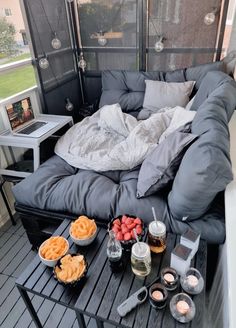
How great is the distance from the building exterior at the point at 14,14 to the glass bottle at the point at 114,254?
6.16ft

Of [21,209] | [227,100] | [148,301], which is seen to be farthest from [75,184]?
[227,100]

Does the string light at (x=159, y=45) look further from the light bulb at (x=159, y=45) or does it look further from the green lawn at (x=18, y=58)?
the green lawn at (x=18, y=58)

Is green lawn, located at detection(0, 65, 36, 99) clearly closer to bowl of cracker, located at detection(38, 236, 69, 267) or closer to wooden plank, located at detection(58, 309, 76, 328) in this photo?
bowl of cracker, located at detection(38, 236, 69, 267)

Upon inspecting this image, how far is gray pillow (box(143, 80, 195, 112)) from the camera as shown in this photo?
225 centimetres

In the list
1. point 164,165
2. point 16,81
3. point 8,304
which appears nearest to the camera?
point 164,165

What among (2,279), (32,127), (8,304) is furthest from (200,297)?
(32,127)

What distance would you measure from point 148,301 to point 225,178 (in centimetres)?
56

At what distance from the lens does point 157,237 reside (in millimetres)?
1012

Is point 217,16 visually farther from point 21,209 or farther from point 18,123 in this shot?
point 21,209

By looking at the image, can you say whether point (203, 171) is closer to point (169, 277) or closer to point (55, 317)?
point (169, 277)

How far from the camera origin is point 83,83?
3031 millimetres

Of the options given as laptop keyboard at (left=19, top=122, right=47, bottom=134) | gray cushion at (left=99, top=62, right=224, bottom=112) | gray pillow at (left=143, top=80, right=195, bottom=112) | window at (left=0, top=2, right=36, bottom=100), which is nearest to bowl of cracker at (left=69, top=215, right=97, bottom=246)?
laptop keyboard at (left=19, top=122, right=47, bottom=134)

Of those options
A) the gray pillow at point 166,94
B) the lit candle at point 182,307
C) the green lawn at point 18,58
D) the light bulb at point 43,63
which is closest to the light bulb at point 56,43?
the light bulb at point 43,63

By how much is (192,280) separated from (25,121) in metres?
1.74
